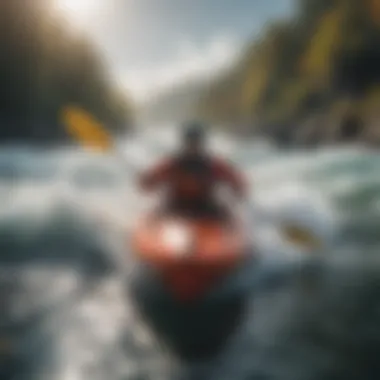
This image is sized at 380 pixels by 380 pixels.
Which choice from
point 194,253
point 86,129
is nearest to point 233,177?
point 194,253

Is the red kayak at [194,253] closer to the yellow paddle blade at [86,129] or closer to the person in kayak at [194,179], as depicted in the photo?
the person in kayak at [194,179]

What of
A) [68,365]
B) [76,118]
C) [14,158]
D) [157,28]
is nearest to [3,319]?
[68,365]

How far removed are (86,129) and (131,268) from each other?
39cm

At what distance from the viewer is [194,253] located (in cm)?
217

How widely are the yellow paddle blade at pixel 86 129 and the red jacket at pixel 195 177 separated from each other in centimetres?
14

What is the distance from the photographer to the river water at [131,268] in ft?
6.70

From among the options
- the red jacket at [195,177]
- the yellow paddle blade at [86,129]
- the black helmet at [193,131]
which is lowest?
the red jacket at [195,177]

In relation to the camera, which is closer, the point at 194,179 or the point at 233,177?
the point at 233,177

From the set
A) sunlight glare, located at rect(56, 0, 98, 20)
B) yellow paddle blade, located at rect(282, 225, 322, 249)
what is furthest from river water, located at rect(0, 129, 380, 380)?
sunlight glare, located at rect(56, 0, 98, 20)

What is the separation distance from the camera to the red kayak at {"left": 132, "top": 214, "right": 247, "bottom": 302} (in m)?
2.13

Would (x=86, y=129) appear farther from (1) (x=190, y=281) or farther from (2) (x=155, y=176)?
(1) (x=190, y=281)

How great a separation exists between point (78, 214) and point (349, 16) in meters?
0.90

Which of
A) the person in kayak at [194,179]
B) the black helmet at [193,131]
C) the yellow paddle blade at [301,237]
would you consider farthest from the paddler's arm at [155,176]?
the yellow paddle blade at [301,237]

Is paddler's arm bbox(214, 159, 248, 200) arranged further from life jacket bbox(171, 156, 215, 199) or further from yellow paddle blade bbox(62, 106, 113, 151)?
yellow paddle blade bbox(62, 106, 113, 151)
